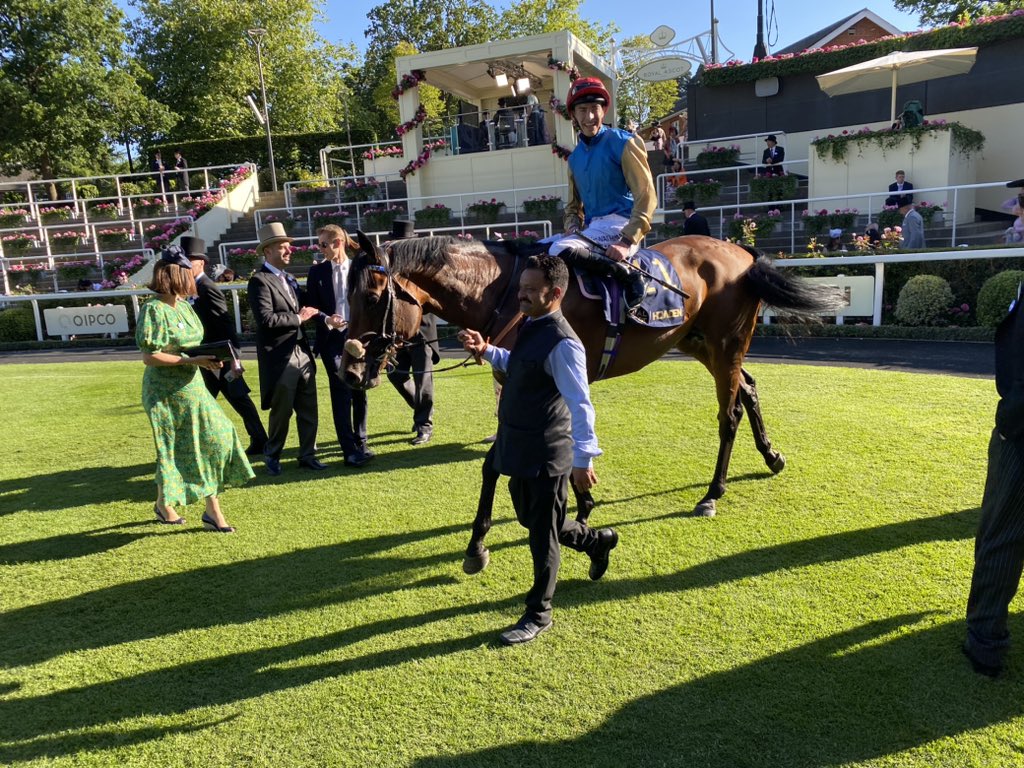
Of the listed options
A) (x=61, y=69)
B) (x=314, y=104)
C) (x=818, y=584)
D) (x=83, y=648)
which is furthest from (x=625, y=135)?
(x=314, y=104)

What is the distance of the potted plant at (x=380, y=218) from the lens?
739 inches

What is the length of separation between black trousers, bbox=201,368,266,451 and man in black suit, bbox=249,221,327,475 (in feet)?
1.25

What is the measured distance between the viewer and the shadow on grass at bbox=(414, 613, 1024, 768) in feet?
7.60

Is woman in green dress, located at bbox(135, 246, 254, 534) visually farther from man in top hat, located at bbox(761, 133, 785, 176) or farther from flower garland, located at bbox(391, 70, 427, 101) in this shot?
man in top hat, located at bbox(761, 133, 785, 176)

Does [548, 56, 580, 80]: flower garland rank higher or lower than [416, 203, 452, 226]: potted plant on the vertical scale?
higher

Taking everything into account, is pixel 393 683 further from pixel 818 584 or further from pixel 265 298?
pixel 265 298

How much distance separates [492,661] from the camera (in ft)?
9.49

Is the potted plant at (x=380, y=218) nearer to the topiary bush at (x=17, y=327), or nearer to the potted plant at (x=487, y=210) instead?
the potted plant at (x=487, y=210)

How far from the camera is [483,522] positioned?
138 inches

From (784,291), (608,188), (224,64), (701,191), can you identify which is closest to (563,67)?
(701,191)

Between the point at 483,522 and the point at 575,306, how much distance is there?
53.2 inches

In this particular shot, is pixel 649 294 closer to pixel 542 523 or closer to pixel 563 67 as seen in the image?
pixel 542 523

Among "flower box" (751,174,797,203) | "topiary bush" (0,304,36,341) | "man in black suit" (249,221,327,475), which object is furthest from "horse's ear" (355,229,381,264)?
"topiary bush" (0,304,36,341)

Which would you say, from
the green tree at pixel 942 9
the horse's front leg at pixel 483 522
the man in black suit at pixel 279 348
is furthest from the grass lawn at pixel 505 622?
the green tree at pixel 942 9
